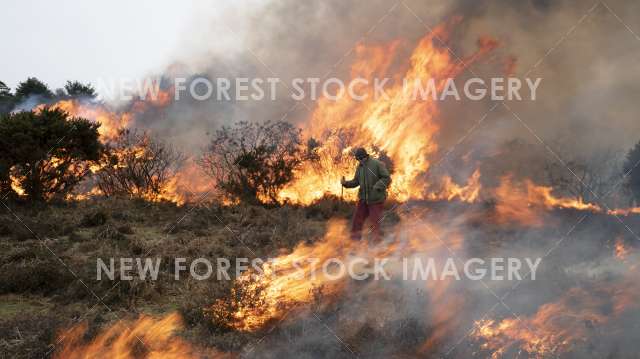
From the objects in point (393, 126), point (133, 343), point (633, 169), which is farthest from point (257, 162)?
point (633, 169)

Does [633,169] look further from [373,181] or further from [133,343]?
[133,343]

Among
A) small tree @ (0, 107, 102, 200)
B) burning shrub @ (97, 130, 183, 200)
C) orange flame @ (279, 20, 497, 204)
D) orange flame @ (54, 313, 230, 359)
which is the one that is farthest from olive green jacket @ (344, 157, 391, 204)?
small tree @ (0, 107, 102, 200)

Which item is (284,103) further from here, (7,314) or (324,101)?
(7,314)

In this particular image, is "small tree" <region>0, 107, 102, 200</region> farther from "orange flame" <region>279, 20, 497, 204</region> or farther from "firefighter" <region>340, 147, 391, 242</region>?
"firefighter" <region>340, 147, 391, 242</region>

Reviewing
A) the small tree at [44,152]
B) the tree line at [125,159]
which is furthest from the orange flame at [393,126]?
the small tree at [44,152]

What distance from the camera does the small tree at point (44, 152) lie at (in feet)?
43.4

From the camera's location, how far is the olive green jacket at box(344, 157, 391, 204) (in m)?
9.17

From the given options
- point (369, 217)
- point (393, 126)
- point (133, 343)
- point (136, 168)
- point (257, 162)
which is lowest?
point (133, 343)

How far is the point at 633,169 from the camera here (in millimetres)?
10688

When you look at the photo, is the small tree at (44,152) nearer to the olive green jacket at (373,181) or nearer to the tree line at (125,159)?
the tree line at (125,159)

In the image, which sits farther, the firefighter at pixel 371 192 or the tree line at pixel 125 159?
the tree line at pixel 125 159

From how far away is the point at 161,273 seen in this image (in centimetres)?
789

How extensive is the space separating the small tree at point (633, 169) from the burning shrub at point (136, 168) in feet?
42.3

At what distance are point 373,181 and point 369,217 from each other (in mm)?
710
